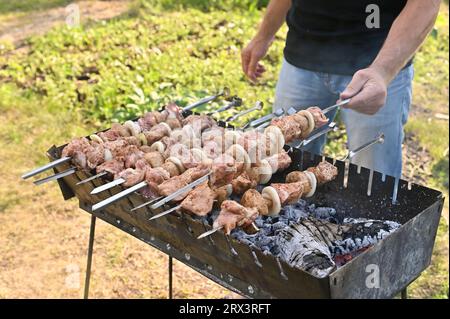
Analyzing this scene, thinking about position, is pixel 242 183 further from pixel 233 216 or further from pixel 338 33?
pixel 338 33

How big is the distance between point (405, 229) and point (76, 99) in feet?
15.2

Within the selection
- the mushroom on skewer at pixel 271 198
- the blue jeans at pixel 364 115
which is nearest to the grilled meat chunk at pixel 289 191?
the mushroom on skewer at pixel 271 198

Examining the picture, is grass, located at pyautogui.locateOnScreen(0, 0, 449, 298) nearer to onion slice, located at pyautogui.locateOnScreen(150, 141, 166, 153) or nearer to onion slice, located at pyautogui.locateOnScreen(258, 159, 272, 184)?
onion slice, located at pyautogui.locateOnScreen(150, 141, 166, 153)

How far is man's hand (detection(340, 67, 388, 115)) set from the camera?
2.56m

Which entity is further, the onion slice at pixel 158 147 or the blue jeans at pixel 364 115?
the blue jeans at pixel 364 115

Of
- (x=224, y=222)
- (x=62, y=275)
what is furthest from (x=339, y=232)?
(x=62, y=275)

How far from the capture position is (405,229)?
2.15 meters

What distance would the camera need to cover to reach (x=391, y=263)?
216cm

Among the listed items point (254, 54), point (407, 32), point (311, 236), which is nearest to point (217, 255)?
point (311, 236)

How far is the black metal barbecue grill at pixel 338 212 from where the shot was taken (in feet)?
6.54

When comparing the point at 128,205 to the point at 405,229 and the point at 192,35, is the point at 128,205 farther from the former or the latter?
the point at 192,35

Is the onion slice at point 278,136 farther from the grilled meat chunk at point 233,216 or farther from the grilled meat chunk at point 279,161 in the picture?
the grilled meat chunk at point 233,216

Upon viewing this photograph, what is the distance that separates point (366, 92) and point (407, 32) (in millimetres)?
524

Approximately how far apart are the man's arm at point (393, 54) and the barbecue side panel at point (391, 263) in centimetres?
55
